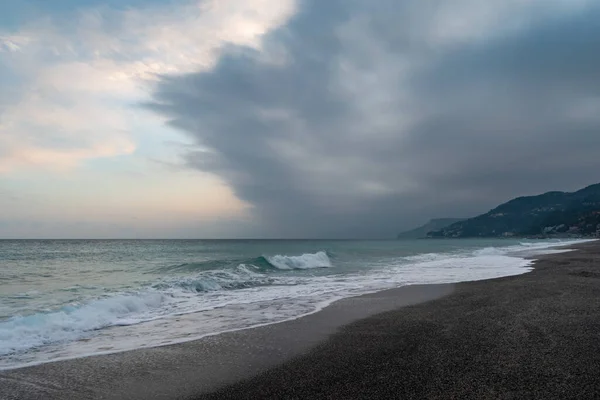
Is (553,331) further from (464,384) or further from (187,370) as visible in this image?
(187,370)

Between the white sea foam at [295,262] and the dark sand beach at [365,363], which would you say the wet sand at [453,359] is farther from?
the white sea foam at [295,262]

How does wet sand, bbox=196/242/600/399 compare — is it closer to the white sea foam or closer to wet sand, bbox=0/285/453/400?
wet sand, bbox=0/285/453/400

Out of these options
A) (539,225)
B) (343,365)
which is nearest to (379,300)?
(343,365)

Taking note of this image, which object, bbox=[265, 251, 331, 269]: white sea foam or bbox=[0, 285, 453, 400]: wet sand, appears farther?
bbox=[265, 251, 331, 269]: white sea foam

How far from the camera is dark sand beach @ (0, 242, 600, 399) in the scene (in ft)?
16.6

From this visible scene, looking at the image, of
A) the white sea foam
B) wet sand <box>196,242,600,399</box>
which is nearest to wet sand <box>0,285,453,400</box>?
wet sand <box>196,242,600,399</box>

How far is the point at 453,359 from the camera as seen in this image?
6.17 meters

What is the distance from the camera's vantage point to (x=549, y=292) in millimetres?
13141

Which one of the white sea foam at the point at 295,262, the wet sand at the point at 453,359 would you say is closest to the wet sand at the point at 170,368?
the wet sand at the point at 453,359

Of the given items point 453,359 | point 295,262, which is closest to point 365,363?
point 453,359

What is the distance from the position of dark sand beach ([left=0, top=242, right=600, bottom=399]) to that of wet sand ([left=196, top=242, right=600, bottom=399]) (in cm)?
2

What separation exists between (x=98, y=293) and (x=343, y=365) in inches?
546

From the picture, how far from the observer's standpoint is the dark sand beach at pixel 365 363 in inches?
199

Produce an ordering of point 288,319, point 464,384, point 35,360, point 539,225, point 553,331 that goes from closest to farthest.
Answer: point 464,384 → point 35,360 → point 553,331 → point 288,319 → point 539,225
